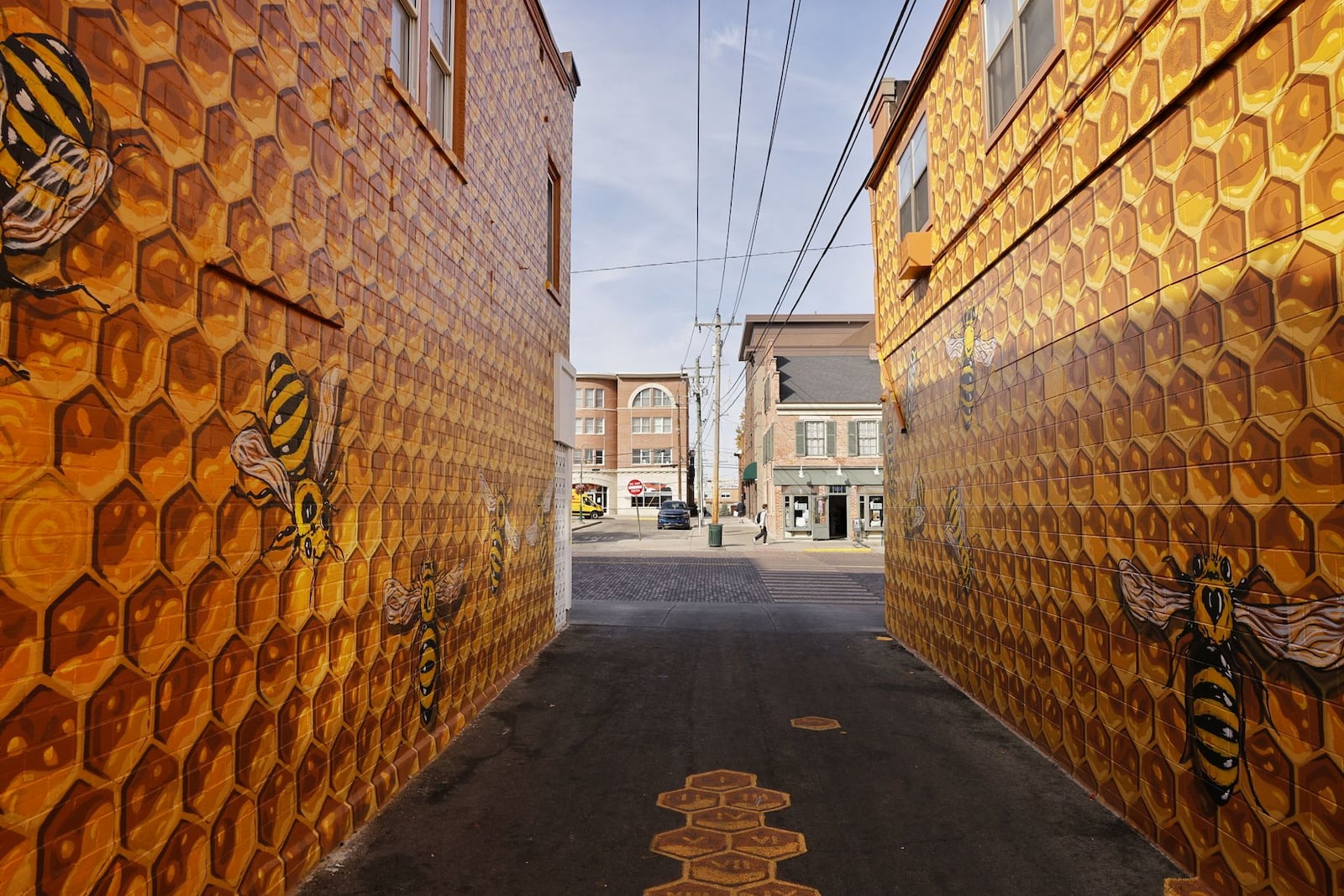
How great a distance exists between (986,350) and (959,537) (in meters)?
1.95

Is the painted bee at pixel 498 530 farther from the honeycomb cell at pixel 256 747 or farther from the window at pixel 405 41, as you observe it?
the honeycomb cell at pixel 256 747

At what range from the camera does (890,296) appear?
35.0 ft

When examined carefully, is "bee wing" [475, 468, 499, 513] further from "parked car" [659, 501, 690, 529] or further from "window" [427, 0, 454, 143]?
"parked car" [659, 501, 690, 529]

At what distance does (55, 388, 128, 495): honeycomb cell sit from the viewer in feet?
7.76

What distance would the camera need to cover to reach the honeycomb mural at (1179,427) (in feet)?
10.1

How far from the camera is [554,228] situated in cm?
1061

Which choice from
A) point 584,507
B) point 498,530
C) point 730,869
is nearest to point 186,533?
point 730,869

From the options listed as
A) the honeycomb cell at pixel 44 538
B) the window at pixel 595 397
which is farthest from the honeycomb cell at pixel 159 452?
the window at pixel 595 397

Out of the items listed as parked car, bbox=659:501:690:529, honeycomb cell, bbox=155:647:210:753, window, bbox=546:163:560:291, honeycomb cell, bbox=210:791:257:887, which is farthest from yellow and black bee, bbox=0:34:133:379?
parked car, bbox=659:501:690:529

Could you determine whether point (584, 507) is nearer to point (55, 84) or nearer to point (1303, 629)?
point (1303, 629)

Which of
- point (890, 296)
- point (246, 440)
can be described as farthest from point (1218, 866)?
point (890, 296)

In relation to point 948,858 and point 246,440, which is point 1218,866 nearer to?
point 948,858

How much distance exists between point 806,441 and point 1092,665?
31.8 metres

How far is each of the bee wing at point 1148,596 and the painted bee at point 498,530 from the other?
4.99 metres
